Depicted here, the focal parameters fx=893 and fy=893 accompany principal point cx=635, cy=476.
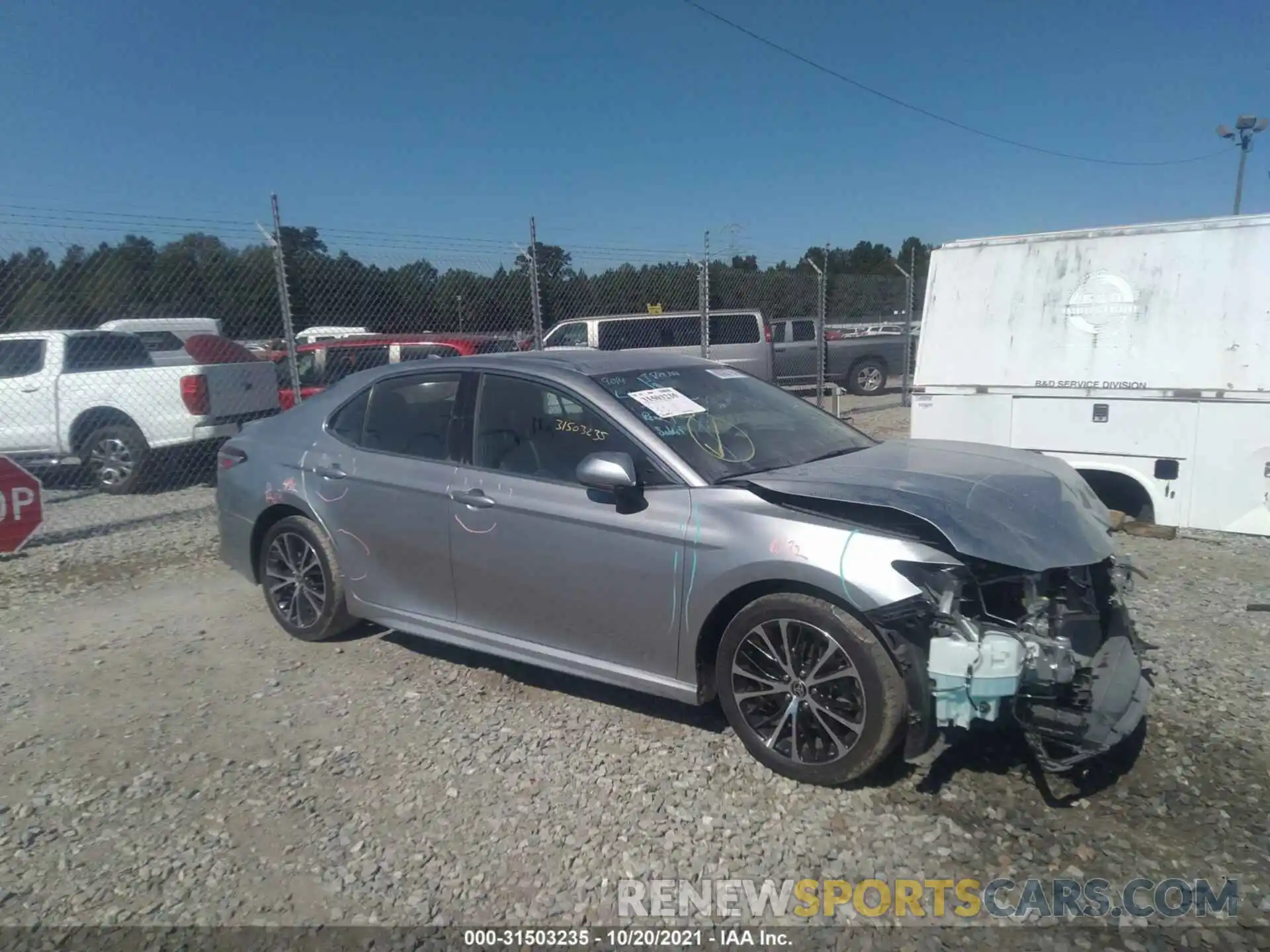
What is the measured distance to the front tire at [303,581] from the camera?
4812 mm

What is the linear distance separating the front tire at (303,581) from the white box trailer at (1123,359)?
4.95 m

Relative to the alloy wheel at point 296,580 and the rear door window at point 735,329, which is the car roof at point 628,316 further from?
the alloy wheel at point 296,580

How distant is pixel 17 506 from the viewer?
6.57m

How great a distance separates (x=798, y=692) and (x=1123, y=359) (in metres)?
4.70

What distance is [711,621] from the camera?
3.54m

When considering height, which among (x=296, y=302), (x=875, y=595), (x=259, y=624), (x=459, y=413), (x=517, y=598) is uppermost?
(x=296, y=302)

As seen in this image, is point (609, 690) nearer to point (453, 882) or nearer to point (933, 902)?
point (453, 882)

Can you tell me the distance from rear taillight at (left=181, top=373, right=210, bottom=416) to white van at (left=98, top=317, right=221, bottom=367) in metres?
1.54

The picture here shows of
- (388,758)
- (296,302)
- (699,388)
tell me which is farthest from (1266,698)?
(296,302)

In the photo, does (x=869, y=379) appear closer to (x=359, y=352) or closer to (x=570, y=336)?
(x=570, y=336)

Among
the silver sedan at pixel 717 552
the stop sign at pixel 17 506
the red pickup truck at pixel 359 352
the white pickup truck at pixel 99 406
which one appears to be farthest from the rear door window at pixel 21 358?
the silver sedan at pixel 717 552

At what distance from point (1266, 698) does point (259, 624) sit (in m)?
5.32

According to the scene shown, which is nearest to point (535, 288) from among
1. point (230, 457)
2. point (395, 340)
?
point (395, 340)

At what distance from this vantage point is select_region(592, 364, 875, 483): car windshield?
12.7 ft
